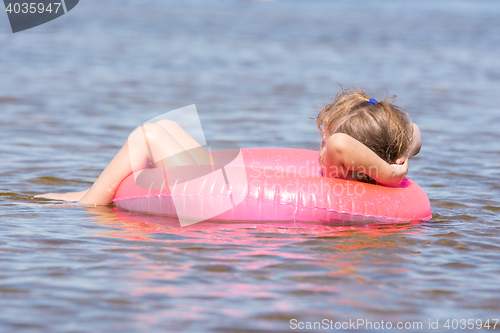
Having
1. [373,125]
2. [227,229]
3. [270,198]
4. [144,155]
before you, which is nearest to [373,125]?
[373,125]

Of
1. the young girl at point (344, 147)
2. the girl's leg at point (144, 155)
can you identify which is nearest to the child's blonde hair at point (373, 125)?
the young girl at point (344, 147)

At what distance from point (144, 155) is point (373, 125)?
4.85 ft

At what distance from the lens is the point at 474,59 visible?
45.8ft

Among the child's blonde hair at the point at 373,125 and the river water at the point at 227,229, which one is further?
the child's blonde hair at the point at 373,125

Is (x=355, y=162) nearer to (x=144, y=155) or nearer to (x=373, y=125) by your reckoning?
(x=373, y=125)

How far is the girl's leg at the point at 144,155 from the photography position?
3971 mm

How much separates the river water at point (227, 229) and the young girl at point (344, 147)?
0.76ft

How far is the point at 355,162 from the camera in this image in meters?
3.68

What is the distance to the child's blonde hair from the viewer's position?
12.3 feet

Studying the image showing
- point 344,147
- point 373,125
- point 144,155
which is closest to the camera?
point 344,147

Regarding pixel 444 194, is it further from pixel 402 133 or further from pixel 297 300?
pixel 297 300

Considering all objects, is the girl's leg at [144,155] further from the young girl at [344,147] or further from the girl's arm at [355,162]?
the girl's arm at [355,162]

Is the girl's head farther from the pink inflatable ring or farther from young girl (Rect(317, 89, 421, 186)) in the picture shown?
the pink inflatable ring

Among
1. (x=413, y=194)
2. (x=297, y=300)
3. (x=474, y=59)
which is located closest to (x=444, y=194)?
(x=413, y=194)
